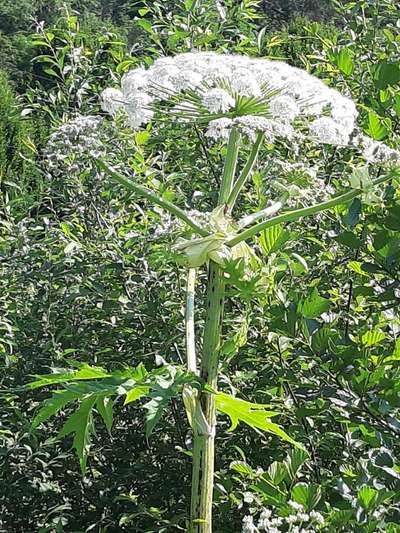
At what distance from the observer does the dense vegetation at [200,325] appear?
7.27ft

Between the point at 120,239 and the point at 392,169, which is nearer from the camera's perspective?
the point at 392,169

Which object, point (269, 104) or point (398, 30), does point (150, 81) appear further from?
point (398, 30)

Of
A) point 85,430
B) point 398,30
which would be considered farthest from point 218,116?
point 398,30

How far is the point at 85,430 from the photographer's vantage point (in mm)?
2094

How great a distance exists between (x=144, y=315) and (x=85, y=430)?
1.35 meters

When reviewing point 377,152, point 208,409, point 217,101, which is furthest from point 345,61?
point 208,409

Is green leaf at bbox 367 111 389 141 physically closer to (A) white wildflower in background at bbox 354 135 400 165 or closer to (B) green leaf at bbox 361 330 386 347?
(A) white wildflower in background at bbox 354 135 400 165

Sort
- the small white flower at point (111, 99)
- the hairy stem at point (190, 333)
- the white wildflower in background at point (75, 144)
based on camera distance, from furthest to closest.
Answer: the white wildflower in background at point (75, 144) < the small white flower at point (111, 99) < the hairy stem at point (190, 333)

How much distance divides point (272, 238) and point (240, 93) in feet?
1.30

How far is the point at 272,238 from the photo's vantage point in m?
2.29

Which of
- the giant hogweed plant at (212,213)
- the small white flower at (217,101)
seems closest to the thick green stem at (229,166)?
the giant hogweed plant at (212,213)

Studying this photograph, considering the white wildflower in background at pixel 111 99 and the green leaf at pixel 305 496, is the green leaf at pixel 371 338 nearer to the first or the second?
the green leaf at pixel 305 496

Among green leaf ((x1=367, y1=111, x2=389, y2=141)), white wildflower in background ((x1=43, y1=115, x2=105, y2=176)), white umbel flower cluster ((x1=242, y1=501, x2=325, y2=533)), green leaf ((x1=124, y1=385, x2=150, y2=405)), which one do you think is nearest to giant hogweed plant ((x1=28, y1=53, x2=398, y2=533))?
green leaf ((x1=124, y1=385, x2=150, y2=405))

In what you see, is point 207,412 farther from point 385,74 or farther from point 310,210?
point 385,74
